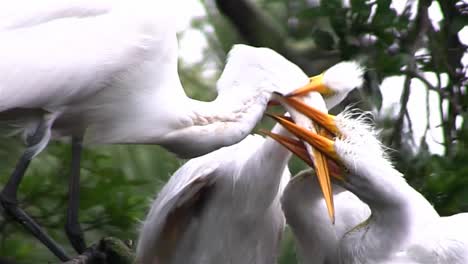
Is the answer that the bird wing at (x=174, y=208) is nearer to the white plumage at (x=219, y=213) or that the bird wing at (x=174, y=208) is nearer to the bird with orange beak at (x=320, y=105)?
the white plumage at (x=219, y=213)

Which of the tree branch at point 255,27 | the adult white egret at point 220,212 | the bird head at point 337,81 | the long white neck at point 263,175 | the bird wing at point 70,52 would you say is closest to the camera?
the bird wing at point 70,52

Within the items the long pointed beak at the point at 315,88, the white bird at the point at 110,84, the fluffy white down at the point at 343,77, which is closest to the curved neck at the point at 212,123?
the white bird at the point at 110,84

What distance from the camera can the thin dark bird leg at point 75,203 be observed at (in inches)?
187

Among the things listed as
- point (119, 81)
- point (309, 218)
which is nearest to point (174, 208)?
point (309, 218)

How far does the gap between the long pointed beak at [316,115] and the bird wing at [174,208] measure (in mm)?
475

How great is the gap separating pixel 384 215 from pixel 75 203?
39.5 inches

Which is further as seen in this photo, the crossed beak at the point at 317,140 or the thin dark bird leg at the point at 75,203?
the thin dark bird leg at the point at 75,203

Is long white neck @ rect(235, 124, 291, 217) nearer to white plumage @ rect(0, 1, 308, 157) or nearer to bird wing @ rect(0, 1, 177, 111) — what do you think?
white plumage @ rect(0, 1, 308, 157)

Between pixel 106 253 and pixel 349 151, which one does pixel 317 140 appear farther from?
pixel 106 253

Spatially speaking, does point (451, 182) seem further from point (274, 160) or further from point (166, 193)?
point (166, 193)

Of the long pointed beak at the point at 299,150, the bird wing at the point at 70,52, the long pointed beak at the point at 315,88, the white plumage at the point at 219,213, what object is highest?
the bird wing at the point at 70,52

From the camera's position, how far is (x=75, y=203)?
4.81 metres

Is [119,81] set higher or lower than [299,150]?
higher

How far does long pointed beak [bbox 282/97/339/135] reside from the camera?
461cm
